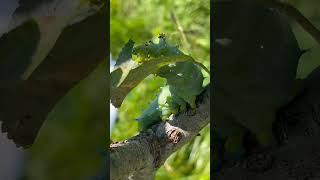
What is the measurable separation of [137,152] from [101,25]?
216 mm

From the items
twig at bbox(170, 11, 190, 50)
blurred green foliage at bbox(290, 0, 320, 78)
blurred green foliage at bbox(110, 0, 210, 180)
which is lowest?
blurred green foliage at bbox(110, 0, 210, 180)

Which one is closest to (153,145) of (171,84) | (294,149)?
(171,84)

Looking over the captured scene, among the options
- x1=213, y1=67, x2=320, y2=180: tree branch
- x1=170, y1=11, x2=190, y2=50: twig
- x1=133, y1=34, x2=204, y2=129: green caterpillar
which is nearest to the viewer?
x1=213, y1=67, x2=320, y2=180: tree branch

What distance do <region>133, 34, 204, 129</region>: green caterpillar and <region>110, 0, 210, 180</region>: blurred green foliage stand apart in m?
1.20

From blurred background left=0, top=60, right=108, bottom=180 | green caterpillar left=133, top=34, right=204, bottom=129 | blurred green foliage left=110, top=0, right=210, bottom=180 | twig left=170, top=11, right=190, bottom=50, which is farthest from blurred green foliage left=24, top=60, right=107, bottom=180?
twig left=170, top=11, right=190, bottom=50

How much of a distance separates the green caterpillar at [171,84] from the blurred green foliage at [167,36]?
1204mm

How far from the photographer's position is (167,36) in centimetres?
230

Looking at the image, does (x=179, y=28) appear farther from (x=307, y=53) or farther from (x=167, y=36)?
(x=307, y=53)

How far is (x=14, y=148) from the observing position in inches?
33.7

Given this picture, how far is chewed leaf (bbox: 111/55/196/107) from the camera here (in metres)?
0.92

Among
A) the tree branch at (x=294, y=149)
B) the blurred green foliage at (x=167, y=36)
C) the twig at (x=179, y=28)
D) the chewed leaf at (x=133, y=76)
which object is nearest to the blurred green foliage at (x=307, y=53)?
the tree branch at (x=294, y=149)

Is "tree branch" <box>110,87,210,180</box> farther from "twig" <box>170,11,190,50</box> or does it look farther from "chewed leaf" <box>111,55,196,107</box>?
"twig" <box>170,11,190,50</box>

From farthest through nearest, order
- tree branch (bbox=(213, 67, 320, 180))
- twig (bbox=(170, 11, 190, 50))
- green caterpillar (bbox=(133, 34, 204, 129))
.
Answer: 1. twig (bbox=(170, 11, 190, 50))
2. green caterpillar (bbox=(133, 34, 204, 129))
3. tree branch (bbox=(213, 67, 320, 180))

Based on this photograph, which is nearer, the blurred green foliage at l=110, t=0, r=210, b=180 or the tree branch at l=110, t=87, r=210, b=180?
the tree branch at l=110, t=87, r=210, b=180
